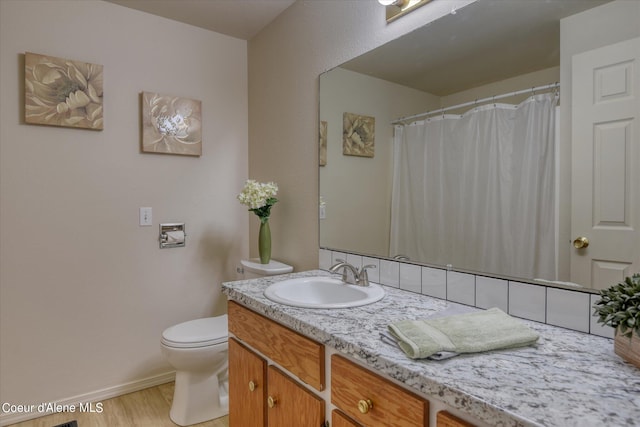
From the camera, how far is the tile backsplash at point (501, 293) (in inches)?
40.1

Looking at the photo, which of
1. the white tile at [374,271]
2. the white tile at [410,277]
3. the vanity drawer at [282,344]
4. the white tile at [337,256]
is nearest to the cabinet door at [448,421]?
the vanity drawer at [282,344]

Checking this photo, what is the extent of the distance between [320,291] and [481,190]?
795 mm

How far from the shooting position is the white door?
3.10 ft

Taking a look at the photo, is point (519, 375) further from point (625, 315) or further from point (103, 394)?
point (103, 394)

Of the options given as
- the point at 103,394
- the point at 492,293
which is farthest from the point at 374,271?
the point at 103,394

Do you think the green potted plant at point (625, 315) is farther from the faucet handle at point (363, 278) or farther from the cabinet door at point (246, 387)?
the cabinet door at point (246, 387)

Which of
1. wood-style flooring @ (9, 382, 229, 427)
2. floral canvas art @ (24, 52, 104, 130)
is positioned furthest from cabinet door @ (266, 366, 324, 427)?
floral canvas art @ (24, 52, 104, 130)

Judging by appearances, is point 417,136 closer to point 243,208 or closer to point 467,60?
point 467,60

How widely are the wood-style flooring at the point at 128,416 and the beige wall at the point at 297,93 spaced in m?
1.09

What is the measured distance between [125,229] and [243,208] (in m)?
0.80

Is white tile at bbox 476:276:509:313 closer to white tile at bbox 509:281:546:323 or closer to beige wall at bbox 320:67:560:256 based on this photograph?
white tile at bbox 509:281:546:323

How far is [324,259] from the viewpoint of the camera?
200 cm

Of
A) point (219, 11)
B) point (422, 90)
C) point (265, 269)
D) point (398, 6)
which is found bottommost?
point (265, 269)

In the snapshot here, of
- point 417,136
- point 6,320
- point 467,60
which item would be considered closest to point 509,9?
point 467,60
